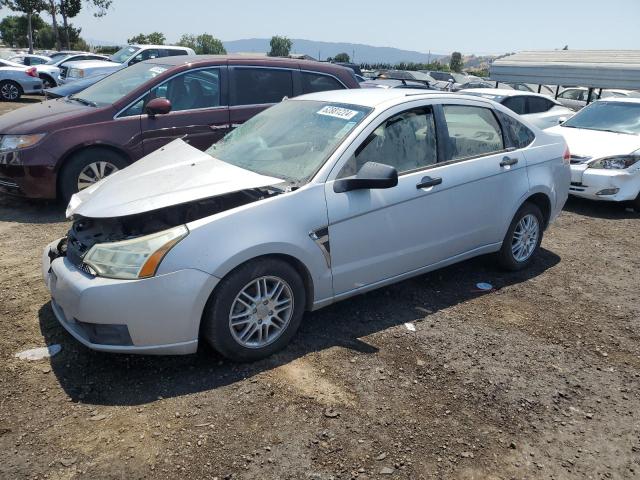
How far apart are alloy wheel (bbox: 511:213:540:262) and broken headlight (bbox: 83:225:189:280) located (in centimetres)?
319

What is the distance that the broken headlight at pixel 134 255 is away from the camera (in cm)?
298

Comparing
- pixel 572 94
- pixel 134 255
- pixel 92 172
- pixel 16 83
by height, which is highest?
pixel 16 83

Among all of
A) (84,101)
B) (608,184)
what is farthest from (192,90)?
(608,184)

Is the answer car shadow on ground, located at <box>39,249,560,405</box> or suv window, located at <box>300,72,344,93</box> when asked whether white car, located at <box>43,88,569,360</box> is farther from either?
suv window, located at <box>300,72,344,93</box>

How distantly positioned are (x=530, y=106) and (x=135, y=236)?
33.1 feet

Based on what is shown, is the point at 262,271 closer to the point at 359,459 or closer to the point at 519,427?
the point at 359,459

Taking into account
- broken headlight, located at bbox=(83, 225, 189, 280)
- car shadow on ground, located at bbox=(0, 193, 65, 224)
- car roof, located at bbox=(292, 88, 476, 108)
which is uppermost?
car roof, located at bbox=(292, 88, 476, 108)

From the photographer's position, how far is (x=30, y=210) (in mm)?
6242

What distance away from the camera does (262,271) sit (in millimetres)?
3260

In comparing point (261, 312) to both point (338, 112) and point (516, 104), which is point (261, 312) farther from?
point (516, 104)

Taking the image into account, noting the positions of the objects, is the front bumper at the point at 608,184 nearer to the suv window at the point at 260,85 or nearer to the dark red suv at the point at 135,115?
the dark red suv at the point at 135,115

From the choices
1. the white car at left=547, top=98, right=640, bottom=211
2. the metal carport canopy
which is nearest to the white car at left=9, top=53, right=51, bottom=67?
the metal carport canopy

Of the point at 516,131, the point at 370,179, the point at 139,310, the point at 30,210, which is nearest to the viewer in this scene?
the point at 139,310

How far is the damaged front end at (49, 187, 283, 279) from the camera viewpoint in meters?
3.01
